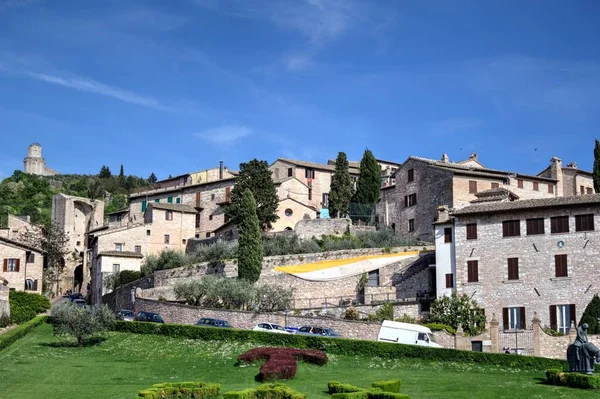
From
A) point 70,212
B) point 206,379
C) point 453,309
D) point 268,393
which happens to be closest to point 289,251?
point 453,309

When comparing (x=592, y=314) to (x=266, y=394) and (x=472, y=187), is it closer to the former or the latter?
(x=472, y=187)

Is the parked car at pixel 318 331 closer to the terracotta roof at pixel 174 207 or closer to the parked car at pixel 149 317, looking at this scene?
the parked car at pixel 149 317

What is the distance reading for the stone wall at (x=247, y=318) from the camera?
52.2 metres

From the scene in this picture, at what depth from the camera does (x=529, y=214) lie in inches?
2260

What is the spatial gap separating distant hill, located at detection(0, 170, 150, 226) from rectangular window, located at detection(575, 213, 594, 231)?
8293 centimetres

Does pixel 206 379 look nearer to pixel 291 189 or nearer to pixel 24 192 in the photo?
pixel 291 189

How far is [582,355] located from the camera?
3847cm

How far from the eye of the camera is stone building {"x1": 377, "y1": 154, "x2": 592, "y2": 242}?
7581cm

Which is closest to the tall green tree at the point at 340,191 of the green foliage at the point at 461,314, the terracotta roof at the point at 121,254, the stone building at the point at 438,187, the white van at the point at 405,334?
the stone building at the point at 438,187

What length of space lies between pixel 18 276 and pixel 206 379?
39.1 meters

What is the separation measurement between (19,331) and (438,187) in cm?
3931

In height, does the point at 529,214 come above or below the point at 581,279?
above

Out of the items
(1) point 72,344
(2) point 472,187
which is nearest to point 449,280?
(2) point 472,187

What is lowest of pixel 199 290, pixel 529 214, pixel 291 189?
pixel 199 290
